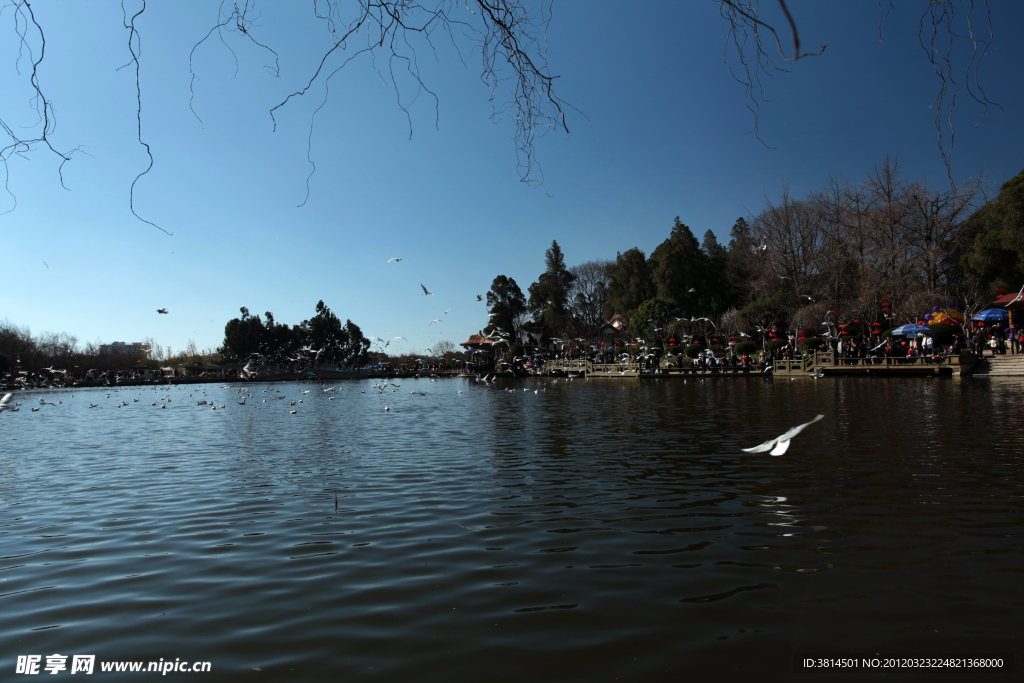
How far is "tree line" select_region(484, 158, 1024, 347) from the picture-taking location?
34219 millimetres

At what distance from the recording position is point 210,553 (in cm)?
506

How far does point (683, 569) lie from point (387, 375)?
3328 inches

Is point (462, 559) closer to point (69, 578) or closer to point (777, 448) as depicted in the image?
point (777, 448)

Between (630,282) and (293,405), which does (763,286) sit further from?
(293,405)

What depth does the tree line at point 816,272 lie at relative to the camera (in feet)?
112

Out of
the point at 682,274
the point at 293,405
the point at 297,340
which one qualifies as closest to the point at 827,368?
the point at 682,274

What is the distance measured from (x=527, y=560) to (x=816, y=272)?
165ft

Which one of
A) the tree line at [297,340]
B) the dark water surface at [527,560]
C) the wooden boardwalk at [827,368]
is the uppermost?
the tree line at [297,340]

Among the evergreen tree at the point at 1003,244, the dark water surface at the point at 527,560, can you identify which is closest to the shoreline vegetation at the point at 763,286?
the evergreen tree at the point at 1003,244

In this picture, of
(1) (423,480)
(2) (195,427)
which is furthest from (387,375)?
(1) (423,480)

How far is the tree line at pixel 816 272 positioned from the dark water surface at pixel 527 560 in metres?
31.0

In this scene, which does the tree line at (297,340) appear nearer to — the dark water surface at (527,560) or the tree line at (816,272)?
the tree line at (816,272)

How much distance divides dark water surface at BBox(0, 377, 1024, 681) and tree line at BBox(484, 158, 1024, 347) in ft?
102

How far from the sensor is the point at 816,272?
47531mm
